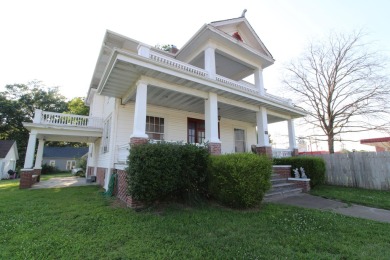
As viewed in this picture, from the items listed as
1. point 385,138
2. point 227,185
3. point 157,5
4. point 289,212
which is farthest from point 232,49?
point 385,138

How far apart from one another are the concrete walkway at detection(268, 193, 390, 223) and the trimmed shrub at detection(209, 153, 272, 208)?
1536 mm

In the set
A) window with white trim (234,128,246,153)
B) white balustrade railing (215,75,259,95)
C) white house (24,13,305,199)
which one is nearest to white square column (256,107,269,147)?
white house (24,13,305,199)

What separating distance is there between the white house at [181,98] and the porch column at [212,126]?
0.04 feet

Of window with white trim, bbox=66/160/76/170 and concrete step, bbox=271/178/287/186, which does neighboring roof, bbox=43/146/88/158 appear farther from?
concrete step, bbox=271/178/287/186

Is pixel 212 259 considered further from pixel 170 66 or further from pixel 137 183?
pixel 170 66

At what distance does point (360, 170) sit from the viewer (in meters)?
9.36

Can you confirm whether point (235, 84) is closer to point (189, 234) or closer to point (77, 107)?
point (189, 234)

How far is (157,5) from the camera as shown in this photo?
7.97 metres

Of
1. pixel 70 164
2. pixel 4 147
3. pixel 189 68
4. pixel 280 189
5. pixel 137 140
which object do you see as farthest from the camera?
pixel 70 164

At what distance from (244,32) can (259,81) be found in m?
2.90

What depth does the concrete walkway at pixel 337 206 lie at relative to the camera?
202 inches

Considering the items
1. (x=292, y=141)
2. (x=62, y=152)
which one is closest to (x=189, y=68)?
(x=292, y=141)

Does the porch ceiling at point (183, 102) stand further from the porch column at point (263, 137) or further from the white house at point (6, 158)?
the white house at point (6, 158)

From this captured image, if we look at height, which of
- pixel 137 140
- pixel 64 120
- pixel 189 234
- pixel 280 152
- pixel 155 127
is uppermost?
pixel 64 120
